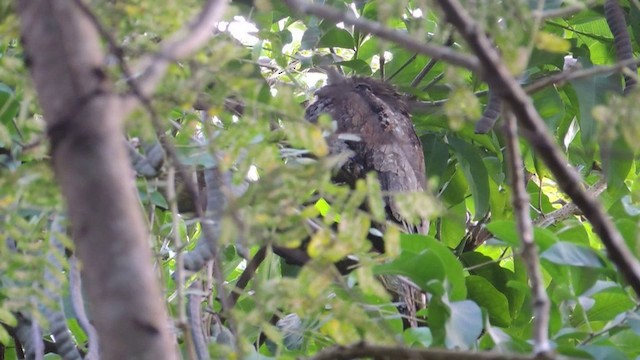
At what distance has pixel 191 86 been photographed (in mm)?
576

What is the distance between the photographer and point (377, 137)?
2057mm

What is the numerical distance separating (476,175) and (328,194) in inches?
50.8

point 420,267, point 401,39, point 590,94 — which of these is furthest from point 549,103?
point 401,39

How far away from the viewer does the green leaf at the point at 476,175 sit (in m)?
1.93

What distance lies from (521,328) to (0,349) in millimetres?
958

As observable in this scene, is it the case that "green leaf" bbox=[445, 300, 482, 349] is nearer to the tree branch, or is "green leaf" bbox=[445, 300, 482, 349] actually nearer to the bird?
the tree branch

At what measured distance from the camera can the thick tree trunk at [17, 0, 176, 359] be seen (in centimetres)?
46

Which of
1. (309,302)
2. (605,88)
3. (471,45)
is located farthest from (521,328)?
(471,45)

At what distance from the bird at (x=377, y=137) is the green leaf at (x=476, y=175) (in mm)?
100

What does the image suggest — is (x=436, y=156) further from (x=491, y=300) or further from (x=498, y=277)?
(x=491, y=300)

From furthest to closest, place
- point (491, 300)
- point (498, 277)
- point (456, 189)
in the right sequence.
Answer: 1. point (456, 189)
2. point (498, 277)
3. point (491, 300)

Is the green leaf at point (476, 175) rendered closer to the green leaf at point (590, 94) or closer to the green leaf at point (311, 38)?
the green leaf at point (590, 94)

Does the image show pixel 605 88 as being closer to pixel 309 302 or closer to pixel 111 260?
pixel 309 302

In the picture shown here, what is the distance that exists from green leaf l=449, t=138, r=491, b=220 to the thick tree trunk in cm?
152
